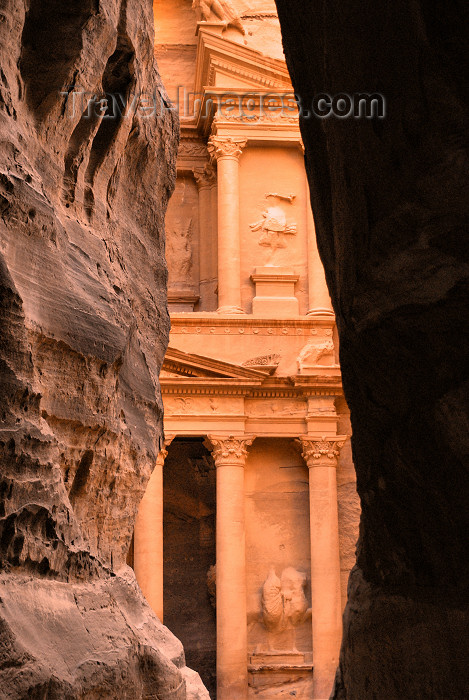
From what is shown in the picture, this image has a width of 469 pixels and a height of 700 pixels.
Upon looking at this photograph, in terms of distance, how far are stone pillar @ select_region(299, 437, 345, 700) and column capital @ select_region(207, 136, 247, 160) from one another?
21.7 feet

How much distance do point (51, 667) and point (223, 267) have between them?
17.3 meters

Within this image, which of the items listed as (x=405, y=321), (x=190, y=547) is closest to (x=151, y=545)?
(x=190, y=547)

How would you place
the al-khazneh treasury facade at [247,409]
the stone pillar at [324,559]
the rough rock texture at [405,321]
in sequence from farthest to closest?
the al-khazneh treasury facade at [247,409]
the stone pillar at [324,559]
the rough rock texture at [405,321]

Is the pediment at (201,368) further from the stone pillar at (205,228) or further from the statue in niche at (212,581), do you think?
the statue in niche at (212,581)

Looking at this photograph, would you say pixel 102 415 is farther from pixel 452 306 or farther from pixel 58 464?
pixel 452 306

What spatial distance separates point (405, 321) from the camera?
1997 millimetres

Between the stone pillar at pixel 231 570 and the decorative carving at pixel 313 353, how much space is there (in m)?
1.96

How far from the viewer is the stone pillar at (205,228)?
72.0 ft

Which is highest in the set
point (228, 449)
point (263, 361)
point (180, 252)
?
point (180, 252)

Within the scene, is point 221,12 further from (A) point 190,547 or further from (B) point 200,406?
(A) point 190,547

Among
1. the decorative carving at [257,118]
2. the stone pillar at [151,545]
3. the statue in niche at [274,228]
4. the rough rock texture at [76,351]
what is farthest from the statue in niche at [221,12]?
the rough rock texture at [76,351]

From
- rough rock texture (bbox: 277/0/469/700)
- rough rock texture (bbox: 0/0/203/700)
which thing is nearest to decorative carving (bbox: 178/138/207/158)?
rough rock texture (bbox: 0/0/203/700)

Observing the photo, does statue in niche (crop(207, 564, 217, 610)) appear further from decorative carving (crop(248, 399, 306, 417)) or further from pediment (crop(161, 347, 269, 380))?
pediment (crop(161, 347, 269, 380))

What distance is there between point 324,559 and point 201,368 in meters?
4.33
